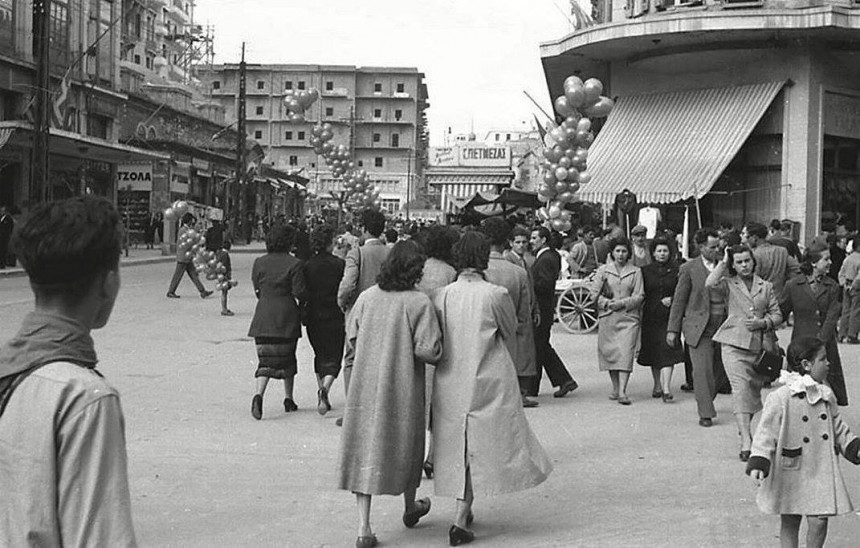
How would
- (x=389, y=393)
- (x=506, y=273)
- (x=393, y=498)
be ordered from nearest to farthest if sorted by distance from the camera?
(x=389, y=393), (x=393, y=498), (x=506, y=273)

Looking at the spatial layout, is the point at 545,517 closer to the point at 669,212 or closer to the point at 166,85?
the point at 669,212

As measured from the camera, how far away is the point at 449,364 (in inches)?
240

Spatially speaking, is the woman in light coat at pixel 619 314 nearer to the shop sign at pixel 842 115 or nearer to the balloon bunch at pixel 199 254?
the balloon bunch at pixel 199 254

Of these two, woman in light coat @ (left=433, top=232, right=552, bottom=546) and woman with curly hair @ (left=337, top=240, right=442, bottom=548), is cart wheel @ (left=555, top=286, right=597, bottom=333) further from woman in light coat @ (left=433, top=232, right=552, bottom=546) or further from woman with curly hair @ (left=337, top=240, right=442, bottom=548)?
woman with curly hair @ (left=337, top=240, right=442, bottom=548)

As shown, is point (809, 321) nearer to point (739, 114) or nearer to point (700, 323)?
point (700, 323)

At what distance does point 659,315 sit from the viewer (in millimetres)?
11047

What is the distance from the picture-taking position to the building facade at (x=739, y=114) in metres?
27.8

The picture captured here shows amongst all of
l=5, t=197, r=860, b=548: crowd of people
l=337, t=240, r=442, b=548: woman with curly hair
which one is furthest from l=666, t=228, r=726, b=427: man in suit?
l=337, t=240, r=442, b=548: woman with curly hair

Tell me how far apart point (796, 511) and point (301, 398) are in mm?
6269

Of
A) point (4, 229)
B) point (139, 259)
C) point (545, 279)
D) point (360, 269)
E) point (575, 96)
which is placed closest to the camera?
point (360, 269)

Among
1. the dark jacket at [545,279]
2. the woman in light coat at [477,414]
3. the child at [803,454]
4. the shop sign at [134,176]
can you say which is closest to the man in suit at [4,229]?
the shop sign at [134,176]

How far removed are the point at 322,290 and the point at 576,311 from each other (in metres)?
8.43

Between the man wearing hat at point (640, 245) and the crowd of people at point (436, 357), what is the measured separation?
7 cm

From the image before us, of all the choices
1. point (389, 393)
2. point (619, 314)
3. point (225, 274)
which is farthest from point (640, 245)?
point (225, 274)
